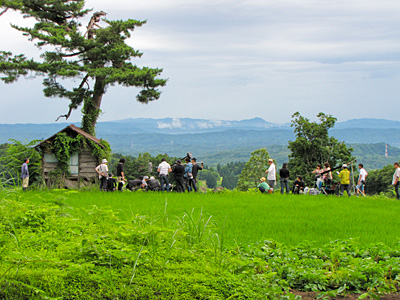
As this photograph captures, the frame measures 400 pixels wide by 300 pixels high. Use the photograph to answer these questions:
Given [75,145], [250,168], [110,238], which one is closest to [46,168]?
[75,145]

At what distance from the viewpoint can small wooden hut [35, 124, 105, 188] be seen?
25594 mm

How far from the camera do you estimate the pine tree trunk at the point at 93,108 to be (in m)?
31.9

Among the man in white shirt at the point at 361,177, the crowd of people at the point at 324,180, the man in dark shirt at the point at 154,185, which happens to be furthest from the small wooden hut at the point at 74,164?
the man in white shirt at the point at 361,177

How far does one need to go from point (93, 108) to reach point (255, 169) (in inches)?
1754

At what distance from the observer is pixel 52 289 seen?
17.4 ft

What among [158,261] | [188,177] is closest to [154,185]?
[188,177]

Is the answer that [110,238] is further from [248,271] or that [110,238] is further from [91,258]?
[248,271]

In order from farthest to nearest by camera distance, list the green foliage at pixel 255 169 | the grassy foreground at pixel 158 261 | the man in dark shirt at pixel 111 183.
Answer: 1. the green foliage at pixel 255 169
2. the man in dark shirt at pixel 111 183
3. the grassy foreground at pixel 158 261

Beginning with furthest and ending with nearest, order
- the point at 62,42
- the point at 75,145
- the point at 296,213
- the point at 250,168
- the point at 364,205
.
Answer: the point at 250,168, the point at 62,42, the point at 75,145, the point at 364,205, the point at 296,213

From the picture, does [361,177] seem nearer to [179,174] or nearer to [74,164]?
[179,174]

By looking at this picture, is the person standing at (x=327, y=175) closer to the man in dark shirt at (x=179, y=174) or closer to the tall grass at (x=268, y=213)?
the tall grass at (x=268, y=213)

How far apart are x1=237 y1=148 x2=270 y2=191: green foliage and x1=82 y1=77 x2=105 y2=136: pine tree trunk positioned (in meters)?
42.0

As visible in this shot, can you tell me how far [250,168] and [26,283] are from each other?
70202 millimetres

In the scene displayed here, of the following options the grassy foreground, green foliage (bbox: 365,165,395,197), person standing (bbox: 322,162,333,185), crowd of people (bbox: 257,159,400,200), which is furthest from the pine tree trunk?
green foliage (bbox: 365,165,395,197)
